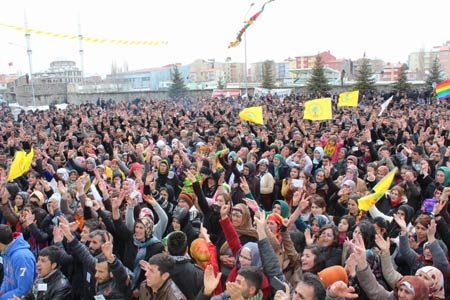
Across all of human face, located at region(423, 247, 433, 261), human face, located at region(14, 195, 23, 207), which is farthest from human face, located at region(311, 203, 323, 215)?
human face, located at region(14, 195, 23, 207)

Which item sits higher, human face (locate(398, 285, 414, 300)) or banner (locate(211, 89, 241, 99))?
banner (locate(211, 89, 241, 99))

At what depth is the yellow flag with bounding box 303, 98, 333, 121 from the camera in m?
11.7

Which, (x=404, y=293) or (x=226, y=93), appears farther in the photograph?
(x=226, y=93)

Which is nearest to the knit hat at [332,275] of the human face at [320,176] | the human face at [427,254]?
the human face at [427,254]

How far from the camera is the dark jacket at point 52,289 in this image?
12.1ft

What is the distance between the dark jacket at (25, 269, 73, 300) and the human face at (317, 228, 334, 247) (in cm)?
223

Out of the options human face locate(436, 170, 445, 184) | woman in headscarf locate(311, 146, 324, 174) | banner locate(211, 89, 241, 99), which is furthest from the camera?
banner locate(211, 89, 241, 99)

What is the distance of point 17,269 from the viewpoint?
386 centimetres

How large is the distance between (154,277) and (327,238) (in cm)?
163

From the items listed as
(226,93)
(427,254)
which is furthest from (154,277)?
(226,93)

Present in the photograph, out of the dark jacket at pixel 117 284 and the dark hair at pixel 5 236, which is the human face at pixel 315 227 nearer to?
the dark jacket at pixel 117 284

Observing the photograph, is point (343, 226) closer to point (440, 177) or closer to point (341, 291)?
point (341, 291)

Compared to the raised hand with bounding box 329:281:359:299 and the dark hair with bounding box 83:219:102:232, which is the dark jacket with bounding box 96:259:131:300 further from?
the raised hand with bounding box 329:281:359:299

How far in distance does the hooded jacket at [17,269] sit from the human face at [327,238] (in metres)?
2.54
